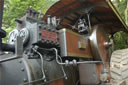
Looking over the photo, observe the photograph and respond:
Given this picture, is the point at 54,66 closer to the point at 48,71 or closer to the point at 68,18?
the point at 48,71

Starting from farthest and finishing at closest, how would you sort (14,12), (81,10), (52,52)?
(14,12) → (81,10) → (52,52)

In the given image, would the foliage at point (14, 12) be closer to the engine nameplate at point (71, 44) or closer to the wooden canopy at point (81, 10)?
the wooden canopy at point (81, 10)

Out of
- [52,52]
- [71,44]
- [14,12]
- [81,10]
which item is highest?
[14,12]

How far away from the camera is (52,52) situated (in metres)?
2.04

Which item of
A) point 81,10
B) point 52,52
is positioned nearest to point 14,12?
point 81,10

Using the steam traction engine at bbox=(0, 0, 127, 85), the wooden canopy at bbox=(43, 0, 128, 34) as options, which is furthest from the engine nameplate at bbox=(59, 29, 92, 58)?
the wooden canopy at bbox=(43, 0, 128, 34)

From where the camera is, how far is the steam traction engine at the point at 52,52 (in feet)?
4.90

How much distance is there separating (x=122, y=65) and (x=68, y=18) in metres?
1.55

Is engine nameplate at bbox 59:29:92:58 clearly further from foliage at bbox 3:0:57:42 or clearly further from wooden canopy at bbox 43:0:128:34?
foliage at bbox 3:0:57:42

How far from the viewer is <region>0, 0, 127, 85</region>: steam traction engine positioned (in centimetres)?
149

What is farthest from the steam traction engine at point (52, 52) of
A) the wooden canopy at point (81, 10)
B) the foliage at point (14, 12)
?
the foliage at point (14, 12)

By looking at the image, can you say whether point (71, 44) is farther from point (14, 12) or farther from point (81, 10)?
point (14, 12)

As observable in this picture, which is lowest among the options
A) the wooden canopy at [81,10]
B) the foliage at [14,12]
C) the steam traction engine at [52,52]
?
the steam traction engine at [52,52]

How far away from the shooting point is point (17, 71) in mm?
1478
